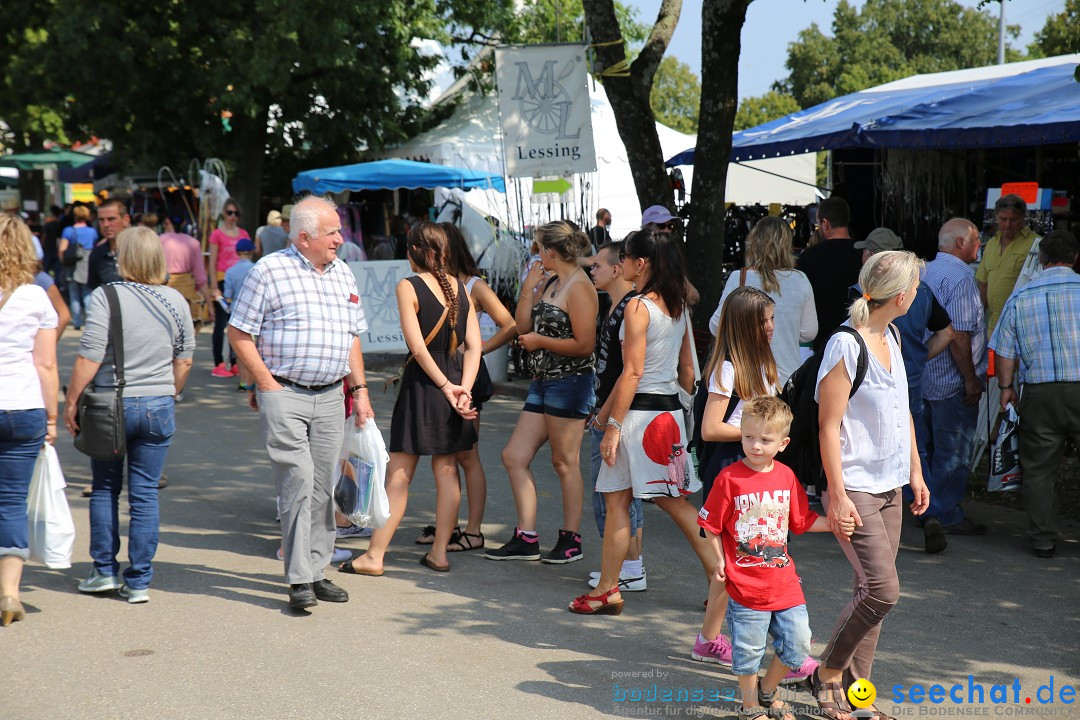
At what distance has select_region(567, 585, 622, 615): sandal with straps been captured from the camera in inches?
205

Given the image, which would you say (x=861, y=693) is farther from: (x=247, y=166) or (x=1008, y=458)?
(x=247, y=166)

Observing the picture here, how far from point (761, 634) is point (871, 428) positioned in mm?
848

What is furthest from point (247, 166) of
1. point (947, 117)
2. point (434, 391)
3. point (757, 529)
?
point (757, 529)

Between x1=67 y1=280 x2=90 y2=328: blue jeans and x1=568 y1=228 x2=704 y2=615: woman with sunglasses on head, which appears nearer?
x1=568 y1=228 x2=704 y2=615: woman with sunglasses on head

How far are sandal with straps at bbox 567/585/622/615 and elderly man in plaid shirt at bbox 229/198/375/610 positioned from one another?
1171 millimetres

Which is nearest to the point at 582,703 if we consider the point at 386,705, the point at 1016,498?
the point at 386,705

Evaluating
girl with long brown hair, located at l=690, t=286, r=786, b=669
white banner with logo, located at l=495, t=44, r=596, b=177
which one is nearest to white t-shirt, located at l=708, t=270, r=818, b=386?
girl with long brown hair, located at l=690, t=286, r=786, b=669

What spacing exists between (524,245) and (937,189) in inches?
197

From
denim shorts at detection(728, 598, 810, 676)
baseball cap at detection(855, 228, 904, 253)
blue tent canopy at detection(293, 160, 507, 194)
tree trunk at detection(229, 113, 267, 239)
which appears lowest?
denim shorts at detection(728, 598, 810, 676)

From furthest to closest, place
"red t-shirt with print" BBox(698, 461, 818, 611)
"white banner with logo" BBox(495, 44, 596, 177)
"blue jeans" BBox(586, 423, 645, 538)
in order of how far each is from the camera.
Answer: "white banner with logo" BBox(495, 44, 596, 177) → "blue jeans" BBox(586, 423, 645, 538) → "red t-shirt with print" BBox(698, 461, 818, 611)

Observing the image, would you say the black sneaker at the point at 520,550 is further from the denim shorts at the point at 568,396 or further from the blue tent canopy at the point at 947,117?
the blue tent canopy at the point at 947,117

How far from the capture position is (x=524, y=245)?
11875mm

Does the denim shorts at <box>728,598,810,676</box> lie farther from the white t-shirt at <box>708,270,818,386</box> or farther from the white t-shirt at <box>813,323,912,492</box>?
the white t-shirt at <box>708,270,818,386</box>

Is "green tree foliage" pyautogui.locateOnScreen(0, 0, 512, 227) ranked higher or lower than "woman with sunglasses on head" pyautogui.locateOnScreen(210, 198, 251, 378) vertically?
higher
